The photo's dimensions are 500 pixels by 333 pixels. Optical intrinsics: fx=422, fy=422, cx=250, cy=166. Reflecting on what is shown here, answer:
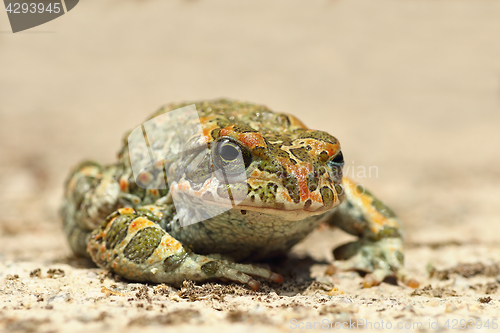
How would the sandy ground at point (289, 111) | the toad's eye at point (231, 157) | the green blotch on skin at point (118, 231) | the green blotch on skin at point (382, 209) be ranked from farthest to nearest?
the green blotch on skin at point (382, 209), the green blotch on skin at point (118, 231), the toad's eye at point (231, 157), the sandy ground at point (289, 111)

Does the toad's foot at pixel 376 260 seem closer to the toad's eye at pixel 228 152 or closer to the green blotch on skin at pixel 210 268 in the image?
the green blotch on skin at pixel 210 268

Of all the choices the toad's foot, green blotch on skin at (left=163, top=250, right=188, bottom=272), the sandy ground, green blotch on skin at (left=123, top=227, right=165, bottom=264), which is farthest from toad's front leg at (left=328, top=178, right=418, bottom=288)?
green blotch on skin at (left=123, top=227, right=165, bottom=264)

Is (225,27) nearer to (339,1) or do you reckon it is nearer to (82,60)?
(339,1)

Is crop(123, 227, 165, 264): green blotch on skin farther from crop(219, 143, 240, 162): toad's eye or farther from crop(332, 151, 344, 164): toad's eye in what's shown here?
crop(332, 151, 344, 164): toad's eye

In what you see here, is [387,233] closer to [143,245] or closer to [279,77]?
[143,245]

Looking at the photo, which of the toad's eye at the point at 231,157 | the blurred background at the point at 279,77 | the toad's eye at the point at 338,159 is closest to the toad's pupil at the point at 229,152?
the toad's eye at the point at 231,157

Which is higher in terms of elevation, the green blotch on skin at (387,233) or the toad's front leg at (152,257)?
the toad's front leg at (152,257)
